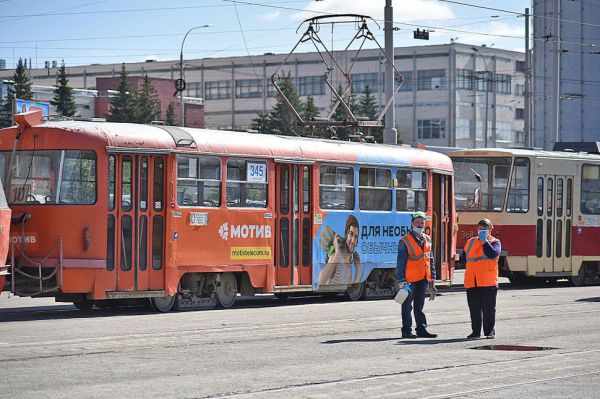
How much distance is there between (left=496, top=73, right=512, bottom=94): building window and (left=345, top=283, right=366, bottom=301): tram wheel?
8839 cm

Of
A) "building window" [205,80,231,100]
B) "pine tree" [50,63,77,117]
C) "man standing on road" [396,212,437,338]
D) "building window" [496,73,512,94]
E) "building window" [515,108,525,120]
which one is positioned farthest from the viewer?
"building window" [205,80,231,100]

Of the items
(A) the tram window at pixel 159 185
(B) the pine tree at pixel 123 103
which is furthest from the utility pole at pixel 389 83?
(B) the pine tree at pixel 123 103

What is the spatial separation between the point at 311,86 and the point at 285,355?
102 m

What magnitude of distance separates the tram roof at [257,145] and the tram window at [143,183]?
0.26 meters

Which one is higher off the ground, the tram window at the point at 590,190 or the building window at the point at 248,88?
the building window at the point at 248,88

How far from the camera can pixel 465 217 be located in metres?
31.6

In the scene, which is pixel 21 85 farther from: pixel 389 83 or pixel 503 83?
pixel 389 83

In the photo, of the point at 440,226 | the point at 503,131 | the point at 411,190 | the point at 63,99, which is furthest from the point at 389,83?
the point at 503,131

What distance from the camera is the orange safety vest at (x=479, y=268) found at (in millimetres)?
17484

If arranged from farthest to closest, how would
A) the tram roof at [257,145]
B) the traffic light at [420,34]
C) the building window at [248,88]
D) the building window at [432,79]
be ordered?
the building window at [248,88]
the building window at [432,79]
the traffic light at [420,34]
the tram roof at [257,145]

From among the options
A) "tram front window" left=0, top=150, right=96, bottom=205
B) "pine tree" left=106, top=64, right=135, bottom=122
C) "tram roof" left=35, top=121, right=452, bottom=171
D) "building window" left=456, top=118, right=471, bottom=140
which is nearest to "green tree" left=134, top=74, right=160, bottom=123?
"pine tree" left=106, top=64, right=135, bottom=122

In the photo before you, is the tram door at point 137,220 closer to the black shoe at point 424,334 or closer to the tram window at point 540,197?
the black shoe at point 424,334

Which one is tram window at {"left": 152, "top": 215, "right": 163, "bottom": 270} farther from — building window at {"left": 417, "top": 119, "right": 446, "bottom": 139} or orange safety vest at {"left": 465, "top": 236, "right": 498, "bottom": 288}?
building window at {"left": 417, "top": 119, "right": 446, "bottom": 139}

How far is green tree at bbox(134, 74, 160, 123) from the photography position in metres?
101
